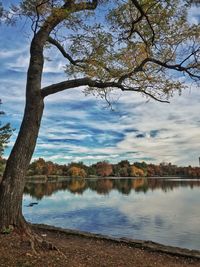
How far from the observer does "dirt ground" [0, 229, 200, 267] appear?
24.2 feet

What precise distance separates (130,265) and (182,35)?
21.8 ft

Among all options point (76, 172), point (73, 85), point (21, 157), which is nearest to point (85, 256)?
point (21, 157)

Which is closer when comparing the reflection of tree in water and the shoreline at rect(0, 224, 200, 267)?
the shoreline at rect(0, 224, 200, 267)

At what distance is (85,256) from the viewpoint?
27.9ft

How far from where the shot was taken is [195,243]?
17.6m

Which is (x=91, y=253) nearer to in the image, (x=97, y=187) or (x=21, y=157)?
(x=21, y=157)

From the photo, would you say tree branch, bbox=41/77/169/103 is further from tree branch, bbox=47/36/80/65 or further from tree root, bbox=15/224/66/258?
tree root, bbox=15/224/66/258

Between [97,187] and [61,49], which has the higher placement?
[61,49]

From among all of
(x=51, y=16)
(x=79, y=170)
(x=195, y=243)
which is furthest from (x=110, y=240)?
(x=79, y=170)

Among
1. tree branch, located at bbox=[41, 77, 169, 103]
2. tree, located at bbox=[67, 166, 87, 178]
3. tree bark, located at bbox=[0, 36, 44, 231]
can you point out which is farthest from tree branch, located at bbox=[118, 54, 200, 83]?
tree, located at bbox=[67, 166, 87, 178]

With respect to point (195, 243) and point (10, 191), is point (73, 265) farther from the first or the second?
point (195, 243)

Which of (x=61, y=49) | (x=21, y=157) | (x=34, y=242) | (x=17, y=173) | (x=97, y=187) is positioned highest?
(x=61, y=49)

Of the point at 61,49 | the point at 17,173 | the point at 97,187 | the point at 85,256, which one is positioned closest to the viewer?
the point at 85,256

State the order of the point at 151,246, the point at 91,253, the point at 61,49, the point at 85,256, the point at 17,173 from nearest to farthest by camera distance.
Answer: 1. the point at 85,256
2. the point at 17,173
3. the point at 91,253
4. the point at 151,246
5. the point at 61,49
